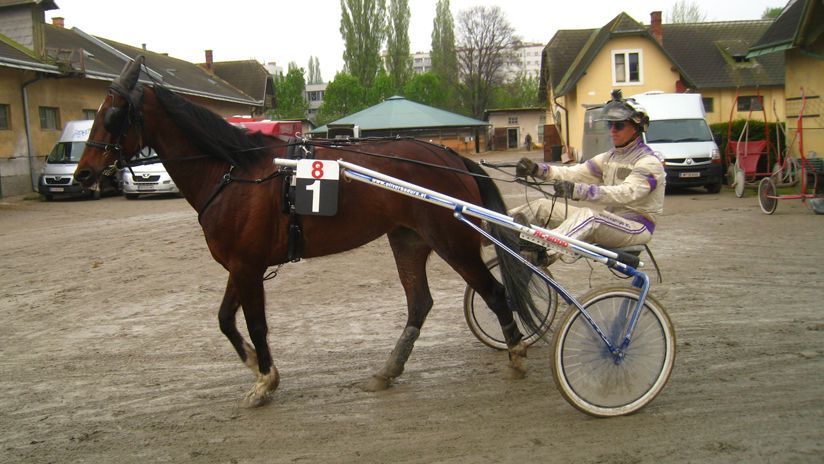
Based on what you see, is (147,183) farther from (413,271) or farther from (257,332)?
(257,332)

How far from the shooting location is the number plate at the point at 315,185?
4488 mm

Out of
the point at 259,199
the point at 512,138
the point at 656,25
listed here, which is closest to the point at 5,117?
the point at 259,199

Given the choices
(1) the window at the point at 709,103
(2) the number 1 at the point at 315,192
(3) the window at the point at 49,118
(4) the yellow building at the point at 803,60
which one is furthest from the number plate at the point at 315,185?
(1) the window at the point at 709,103

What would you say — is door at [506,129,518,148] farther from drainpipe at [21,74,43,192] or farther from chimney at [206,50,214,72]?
drainpipe at [21,74,43,192]

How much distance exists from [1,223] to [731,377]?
15957 millimetres

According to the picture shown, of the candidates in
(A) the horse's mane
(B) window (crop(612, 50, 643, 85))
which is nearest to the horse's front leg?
(A) the horse's mane

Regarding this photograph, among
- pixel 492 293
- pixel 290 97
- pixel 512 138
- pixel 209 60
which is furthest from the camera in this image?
pixel 512 138

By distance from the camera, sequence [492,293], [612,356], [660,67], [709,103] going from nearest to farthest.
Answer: [612,356] → [492,293] → [660,67] → [709,103]

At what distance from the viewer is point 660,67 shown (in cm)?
3603

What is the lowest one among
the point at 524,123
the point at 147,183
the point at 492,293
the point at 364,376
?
the point at 364,376

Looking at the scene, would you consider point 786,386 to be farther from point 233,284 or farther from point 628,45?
point 628,45

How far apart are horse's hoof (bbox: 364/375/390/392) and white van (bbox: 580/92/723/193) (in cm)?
1352

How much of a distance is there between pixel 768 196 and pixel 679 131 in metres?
5.38

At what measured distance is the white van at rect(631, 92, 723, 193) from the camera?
1738cm
